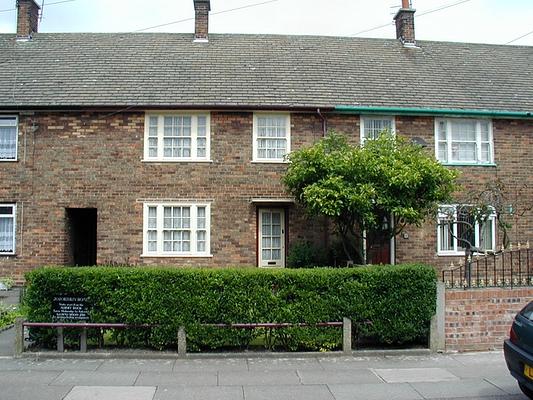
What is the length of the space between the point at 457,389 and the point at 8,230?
13.3 metres

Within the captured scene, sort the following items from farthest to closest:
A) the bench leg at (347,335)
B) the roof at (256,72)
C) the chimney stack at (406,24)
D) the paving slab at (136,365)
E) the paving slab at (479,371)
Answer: the chimney stack at (406,24), the roof at (256,72), the bench leg at (347,335), the paving slab at (136,365), the paving slab at (479,371)

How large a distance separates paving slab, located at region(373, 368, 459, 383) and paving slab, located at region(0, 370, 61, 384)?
4836 millimetres

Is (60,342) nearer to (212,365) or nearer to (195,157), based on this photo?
(212,365)

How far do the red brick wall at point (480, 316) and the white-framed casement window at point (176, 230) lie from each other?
7.80 meters

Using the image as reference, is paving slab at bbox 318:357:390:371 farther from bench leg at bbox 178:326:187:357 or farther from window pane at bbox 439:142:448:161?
window pane at bbox 439:142:448:161

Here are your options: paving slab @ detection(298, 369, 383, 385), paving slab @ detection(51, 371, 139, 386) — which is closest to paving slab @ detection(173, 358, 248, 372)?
paving slab @ detection(51, 371, 139, 386)

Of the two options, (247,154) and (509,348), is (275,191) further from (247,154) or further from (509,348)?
(509,348)

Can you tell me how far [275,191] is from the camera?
15156 millimetres

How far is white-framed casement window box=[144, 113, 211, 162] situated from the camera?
15.3 m

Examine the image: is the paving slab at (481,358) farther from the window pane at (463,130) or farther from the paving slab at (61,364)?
the window pane at (463,130)

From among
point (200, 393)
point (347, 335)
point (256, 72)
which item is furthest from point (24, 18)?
point (200, 393)

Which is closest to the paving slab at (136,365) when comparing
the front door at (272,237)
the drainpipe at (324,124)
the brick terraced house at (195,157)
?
the brick terraced house at (195,157)

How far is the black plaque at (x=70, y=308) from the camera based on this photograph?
27.9ft

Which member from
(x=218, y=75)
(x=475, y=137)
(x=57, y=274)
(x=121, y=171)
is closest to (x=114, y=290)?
(x=57, y=274)
